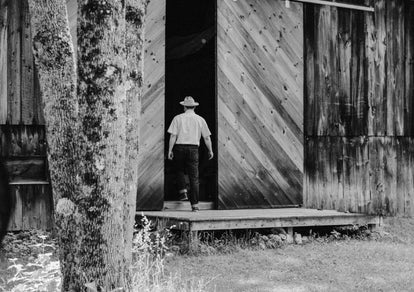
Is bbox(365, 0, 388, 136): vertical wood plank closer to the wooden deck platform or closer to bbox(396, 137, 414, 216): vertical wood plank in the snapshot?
bbox(396, 137, 414, 216): vertical wood plank

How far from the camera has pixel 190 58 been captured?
15125mm

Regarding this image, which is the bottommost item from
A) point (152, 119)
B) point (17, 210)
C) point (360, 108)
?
point (17, 210)

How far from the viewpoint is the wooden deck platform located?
360 inches

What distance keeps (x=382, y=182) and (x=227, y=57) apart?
12.7 ft

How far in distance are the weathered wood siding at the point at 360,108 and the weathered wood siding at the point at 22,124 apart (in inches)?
179

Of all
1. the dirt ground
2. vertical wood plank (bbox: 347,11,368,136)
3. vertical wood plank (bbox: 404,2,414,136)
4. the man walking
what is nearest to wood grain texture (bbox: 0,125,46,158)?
the man walking

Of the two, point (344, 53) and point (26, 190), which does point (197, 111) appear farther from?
point (26, 190)

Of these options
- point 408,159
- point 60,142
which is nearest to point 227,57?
point 408,159

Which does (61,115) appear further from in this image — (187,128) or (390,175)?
(390,175)

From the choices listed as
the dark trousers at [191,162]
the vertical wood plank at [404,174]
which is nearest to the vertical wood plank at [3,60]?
the dark trousers at [191,162]

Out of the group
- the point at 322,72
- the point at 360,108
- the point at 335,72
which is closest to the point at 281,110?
the point at 322,72

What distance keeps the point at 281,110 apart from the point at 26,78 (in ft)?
13.6

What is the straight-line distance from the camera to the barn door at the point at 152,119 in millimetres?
10266

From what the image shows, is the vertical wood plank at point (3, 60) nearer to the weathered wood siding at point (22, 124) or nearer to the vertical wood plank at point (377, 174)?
the weathered wood siding at point (22, 124)
